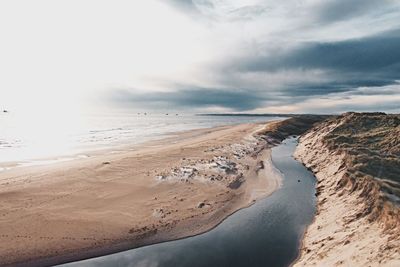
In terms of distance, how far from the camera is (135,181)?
28922 mm

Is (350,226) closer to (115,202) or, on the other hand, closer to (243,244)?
(243,244)

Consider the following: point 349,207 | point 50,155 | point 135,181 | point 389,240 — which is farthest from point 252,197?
point 50,155

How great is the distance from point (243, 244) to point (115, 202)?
1058 centimetres

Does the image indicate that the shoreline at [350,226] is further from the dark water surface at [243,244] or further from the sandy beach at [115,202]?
the sandy beach at [115,202]

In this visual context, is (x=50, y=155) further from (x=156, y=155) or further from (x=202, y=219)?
(x=202, y=219)

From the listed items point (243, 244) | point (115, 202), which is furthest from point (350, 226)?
point (115, 202)

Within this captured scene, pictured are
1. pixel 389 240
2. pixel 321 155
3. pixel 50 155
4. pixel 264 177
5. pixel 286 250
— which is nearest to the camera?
pixel 389 240

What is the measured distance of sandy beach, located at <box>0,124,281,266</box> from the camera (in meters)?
17.6

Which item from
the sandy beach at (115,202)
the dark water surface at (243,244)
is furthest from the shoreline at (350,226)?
the sandy beach at (115,202)

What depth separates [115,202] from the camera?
23469 mm

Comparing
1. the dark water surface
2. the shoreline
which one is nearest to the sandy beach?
the dark water surface

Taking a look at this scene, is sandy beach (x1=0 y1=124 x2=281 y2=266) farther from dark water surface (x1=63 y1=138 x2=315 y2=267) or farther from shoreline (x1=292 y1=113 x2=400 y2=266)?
shoreline (x1=292 y1=113 x2=400 y2=266)

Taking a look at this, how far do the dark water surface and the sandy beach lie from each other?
89 cm

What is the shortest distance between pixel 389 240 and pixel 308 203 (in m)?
11.7
